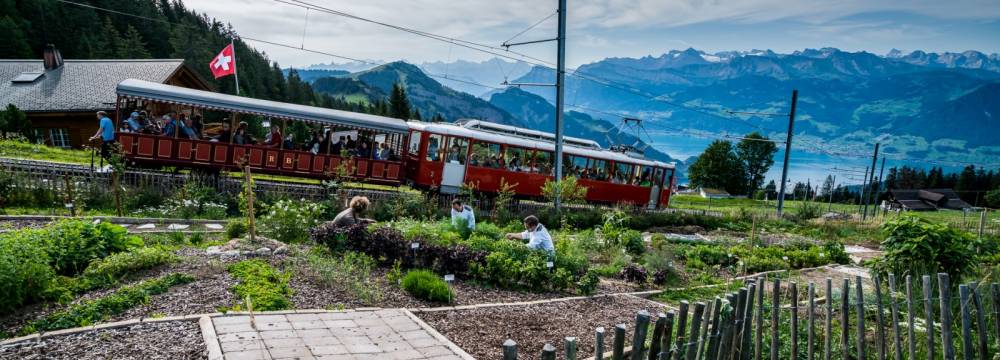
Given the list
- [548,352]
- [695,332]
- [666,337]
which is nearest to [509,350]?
[548,352]

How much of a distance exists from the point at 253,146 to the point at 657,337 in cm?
1548

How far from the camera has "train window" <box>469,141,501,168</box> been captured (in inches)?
795

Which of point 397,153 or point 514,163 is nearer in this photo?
point 397,153

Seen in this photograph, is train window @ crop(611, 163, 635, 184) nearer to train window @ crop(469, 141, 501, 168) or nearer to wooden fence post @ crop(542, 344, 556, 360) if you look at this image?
train window @ crop(469, 141, 501, 168)

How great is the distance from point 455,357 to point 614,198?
18.9 metres

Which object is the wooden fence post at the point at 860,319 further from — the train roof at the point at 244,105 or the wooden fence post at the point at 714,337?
the train roof at the point at 244,105

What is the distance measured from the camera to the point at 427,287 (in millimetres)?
7562

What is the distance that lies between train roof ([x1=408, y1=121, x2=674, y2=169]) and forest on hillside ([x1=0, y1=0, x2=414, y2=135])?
33571 millimetres

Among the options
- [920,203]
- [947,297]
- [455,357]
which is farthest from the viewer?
[920,203]

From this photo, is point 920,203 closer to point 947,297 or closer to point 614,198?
point 614,198

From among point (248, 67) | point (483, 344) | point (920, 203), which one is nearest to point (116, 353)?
point (483, 344)

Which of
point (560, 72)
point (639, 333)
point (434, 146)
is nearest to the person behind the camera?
point (639, 333)

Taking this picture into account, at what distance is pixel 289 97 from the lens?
75688mm

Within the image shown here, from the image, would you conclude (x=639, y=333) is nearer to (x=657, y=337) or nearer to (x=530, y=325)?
(x=657, y=337)
